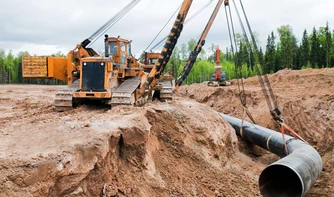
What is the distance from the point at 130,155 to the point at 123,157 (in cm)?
14

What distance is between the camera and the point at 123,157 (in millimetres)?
6910

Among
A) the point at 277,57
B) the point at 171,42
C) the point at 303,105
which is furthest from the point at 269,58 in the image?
the point at 171,42

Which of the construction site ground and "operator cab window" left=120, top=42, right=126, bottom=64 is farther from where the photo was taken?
"operator cab window" left=120, top=42, right=126, bottom=64

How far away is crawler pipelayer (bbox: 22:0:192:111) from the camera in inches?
412

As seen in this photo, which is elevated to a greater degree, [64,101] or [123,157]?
[64,101]

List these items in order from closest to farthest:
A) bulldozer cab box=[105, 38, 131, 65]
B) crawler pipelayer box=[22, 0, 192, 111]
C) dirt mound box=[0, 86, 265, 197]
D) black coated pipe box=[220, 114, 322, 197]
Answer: dirt mound box=[0, 86, 265, 197] → black coated pipe box=[220, 114, 322, 197] → crawler pipelayer box=[22, 0, 192, 111] → bulldozer cab box=[105, 38, 131, 65]

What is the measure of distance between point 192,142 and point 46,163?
552 cm

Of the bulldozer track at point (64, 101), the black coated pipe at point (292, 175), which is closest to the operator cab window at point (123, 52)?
the bulldozer track at point (64, 101)

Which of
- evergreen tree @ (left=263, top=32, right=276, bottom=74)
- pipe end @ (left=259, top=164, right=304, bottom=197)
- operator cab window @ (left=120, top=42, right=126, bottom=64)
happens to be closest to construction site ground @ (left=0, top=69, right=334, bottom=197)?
pipe end @ (left=259, top=164, right=304, bottom=197)

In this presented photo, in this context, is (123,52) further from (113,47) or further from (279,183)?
(279,183)

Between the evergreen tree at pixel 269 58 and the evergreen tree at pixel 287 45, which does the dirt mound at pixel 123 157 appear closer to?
the evergreen tree at pixel 287 45

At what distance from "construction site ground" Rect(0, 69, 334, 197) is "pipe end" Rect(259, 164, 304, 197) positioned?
1147 mm

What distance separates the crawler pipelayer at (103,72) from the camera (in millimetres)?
10477

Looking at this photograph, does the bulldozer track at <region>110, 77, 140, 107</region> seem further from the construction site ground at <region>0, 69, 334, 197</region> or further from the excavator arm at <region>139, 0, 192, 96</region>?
the excavator arm at <region>139, 0, 192, 96</region>
